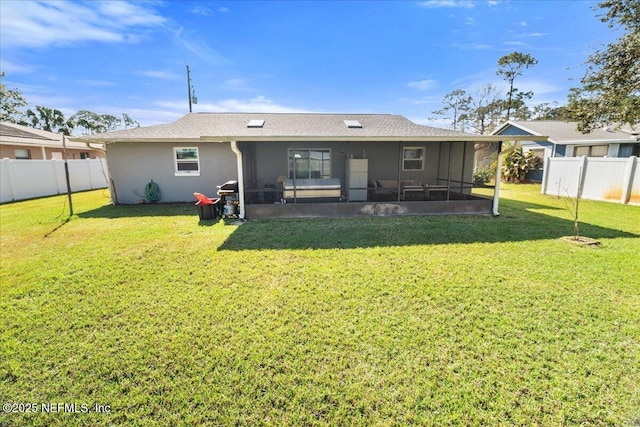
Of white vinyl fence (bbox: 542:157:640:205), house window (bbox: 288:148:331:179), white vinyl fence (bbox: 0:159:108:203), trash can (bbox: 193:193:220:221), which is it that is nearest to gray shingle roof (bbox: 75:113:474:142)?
house window (bbox: 288:148:331:179)

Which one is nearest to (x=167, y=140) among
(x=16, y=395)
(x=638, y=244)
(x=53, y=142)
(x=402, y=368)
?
(x=16, y=395)

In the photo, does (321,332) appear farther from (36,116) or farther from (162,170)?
(36,116)

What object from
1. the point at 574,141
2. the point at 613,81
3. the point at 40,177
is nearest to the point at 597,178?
the point at 613,81

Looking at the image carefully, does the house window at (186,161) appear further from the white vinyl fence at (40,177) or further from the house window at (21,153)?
the house window at (21,153)

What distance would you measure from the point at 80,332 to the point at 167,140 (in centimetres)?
814

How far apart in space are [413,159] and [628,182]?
7.36 metres

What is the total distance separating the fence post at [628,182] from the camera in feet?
33.4

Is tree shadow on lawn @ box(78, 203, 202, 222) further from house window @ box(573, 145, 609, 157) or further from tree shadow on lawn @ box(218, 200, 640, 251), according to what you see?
house window @ box(573, 145, 609, 157)

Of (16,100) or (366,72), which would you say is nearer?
(366,72)

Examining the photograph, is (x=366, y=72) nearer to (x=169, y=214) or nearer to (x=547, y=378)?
(x=169, y=214)

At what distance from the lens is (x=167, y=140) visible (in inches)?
387

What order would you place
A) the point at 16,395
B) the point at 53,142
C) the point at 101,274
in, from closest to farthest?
the point at 16,395, the point at 101,274, the point at 53,142

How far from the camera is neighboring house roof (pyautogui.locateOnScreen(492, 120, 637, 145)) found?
557 inches

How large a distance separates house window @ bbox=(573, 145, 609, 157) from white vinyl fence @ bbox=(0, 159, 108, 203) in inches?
1056
